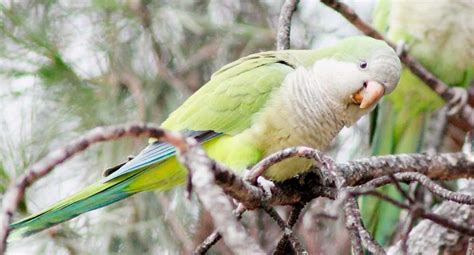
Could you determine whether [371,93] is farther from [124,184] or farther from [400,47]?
[400,47]

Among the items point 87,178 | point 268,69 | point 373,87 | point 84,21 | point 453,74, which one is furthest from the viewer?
point 453,74

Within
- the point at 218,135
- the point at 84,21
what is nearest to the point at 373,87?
the point at 218,135

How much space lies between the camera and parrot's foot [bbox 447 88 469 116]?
2434 mm

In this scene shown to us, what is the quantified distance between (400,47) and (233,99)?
904 millimetres

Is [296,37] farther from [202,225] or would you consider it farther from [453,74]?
[202,225]

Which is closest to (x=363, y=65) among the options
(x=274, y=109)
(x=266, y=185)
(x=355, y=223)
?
(x=274, y=109)

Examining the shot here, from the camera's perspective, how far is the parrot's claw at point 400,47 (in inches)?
92.9

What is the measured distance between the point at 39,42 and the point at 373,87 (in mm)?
1153

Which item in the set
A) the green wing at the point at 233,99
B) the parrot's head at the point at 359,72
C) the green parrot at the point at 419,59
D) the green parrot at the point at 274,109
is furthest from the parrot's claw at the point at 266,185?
the green parrot at the point at 419,59

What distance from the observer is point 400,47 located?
8.18 ft

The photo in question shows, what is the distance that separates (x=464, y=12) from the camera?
2.59 metres

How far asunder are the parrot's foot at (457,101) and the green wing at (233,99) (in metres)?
0.81

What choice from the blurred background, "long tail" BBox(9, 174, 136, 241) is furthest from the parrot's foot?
"long tail" BBox(9, 174, 136, 241)

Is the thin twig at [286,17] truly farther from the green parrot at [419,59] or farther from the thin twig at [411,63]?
the green parrot at [419,59]
